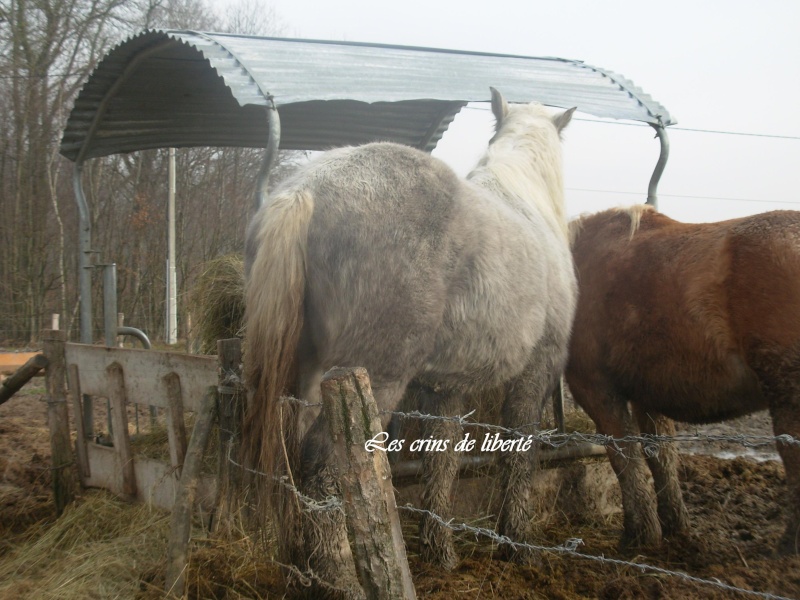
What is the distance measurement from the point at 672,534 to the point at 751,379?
123 cm

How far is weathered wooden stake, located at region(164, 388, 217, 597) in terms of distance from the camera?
2984 millimetres

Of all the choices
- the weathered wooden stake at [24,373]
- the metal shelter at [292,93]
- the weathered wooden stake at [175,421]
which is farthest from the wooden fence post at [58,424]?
the weathered wooden stake at [175,421]

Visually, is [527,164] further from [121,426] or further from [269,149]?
[121,426]

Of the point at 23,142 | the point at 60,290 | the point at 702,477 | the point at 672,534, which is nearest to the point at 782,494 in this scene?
the point at 702,477

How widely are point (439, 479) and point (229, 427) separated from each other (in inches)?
46.9

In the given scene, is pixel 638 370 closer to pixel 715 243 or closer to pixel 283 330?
pixel 715 243

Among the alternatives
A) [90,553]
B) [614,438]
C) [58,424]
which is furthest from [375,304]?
[58,424]

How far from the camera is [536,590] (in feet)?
10.7

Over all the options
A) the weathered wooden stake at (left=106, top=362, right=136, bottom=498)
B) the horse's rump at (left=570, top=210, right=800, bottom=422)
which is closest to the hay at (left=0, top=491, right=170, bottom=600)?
the weathered wooden stake at (left=106, top=362, right=136, bottom=498)

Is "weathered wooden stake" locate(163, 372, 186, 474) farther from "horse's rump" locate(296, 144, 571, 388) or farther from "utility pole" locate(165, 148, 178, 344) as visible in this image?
"utility pole" locate(165, 148, 178, 344)

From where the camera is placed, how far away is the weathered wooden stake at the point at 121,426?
446cm

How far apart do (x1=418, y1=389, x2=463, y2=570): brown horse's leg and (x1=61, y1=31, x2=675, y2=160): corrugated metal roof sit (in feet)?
6.57

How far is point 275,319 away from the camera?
2.86m

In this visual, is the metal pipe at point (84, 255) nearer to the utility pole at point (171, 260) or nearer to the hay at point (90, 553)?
the hay at point (90, 553)
